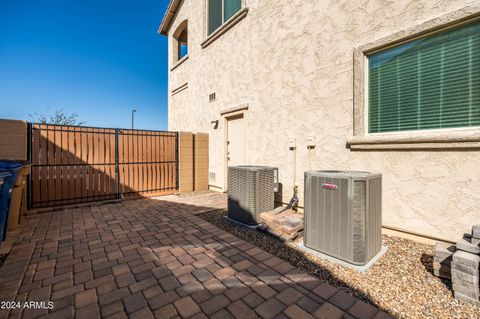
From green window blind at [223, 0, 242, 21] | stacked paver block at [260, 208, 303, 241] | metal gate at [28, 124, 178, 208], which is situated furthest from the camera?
green window blind at [223, 0, 242, 21]

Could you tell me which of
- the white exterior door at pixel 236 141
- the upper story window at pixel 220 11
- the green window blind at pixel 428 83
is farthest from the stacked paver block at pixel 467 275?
the upper story window at pixel 220 11

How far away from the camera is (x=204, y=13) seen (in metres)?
7.96

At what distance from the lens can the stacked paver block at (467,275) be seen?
6.24 ft

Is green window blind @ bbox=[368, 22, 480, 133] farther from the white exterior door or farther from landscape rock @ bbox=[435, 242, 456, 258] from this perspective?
the white exterior door

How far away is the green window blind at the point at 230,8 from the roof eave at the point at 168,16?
12.7ft

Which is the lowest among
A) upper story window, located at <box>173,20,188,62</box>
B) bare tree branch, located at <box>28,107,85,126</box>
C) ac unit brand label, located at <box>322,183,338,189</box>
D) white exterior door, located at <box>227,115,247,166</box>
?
ac unit brand label, located at <box>322,183,338,189</box>

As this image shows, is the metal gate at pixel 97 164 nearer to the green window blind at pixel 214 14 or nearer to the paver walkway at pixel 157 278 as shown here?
the paver walkway at pixel 157 278

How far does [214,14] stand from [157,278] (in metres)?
8.14

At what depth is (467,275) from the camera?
6.34ft

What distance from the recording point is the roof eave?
9.70 metres

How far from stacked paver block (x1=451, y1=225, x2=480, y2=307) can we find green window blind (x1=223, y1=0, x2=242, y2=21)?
722 centimetres

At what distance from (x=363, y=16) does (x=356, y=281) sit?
12.9 feet

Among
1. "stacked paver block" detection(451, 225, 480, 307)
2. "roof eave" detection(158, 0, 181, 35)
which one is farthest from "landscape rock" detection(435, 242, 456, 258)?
"roof eave" detection(158, 0, 181, 35)

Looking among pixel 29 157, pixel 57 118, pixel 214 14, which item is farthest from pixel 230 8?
pixel 57 118
